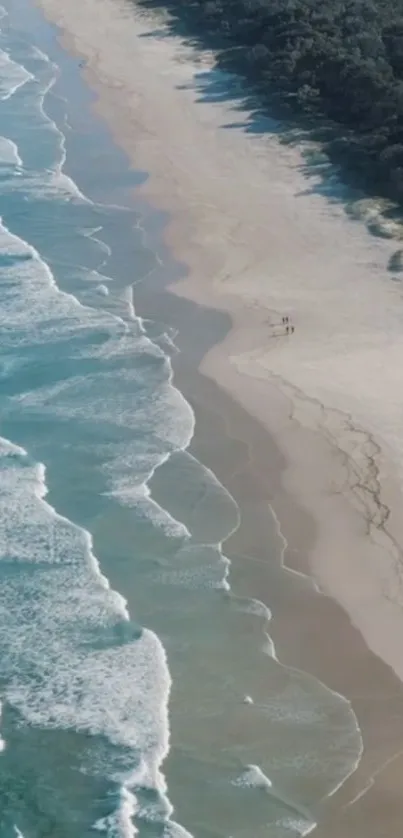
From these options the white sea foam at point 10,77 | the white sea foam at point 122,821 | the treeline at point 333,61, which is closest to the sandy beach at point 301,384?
the treeline at point 333,61

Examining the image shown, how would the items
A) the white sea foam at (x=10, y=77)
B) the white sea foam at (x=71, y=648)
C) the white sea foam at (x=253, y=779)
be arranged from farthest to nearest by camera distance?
1. the white sea foam at (x=10, y=77)
2. the white sea foam at (x=71, y=648)
3. the white sea foam at (x=253, y=779)

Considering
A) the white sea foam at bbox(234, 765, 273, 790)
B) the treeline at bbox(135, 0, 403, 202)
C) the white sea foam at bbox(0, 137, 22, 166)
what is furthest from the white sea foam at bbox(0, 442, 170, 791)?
the white sea foam at bbox(0, 137, 22, 166)

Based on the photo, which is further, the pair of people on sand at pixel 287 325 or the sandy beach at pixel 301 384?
the pair of people on sand at pixel 287 325

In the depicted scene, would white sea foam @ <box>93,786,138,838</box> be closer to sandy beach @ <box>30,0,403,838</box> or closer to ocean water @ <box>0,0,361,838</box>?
ocean water @ <box>0,0,361,838</box>

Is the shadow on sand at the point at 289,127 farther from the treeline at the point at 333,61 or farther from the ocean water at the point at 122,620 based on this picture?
the ocean water at the point at 122,620

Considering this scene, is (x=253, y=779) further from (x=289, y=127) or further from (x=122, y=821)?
(x=289, y=127)

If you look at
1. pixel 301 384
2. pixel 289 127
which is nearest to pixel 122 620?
pixel 301 384
